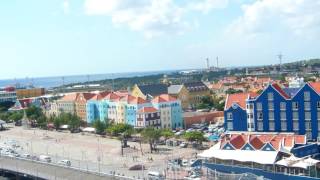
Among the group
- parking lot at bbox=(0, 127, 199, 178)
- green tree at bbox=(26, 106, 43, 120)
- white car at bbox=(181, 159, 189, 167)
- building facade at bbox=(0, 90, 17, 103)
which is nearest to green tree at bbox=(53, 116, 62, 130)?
parking lot at bbox=(0, 127, 199, 178)

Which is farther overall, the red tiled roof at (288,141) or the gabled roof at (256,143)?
the gabled roof at (256,143)

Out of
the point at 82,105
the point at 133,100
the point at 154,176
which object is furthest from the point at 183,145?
the point at 82,105

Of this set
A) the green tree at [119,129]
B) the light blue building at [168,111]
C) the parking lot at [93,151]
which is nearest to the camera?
the parking lot at [93,151]

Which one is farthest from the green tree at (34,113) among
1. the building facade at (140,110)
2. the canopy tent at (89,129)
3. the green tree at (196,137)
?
the green tree at (196,137)

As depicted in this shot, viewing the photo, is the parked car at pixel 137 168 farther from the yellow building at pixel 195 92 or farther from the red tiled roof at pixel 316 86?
the yellow building at pixel 195 92

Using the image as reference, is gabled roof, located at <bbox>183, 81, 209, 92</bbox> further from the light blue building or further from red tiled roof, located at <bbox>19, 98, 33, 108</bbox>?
red tiled roof, located at <bbox>19, 98, 33, 108</bbox>

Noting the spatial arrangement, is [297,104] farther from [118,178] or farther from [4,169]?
[4,169]

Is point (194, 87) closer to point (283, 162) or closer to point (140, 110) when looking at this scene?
point (140, 110)
